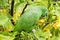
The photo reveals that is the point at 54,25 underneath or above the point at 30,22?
underneath

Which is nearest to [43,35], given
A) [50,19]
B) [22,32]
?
[50,19]

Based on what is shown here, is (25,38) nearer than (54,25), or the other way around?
(25,38)

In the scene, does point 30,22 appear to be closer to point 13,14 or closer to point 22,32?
point 22,32

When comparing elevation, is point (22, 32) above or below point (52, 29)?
above

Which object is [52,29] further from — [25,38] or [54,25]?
[25,38]

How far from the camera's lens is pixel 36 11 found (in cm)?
75

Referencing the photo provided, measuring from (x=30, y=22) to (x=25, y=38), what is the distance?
0.21ft

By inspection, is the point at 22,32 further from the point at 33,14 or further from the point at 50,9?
the point at 50,9

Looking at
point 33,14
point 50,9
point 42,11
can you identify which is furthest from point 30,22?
point 50,9

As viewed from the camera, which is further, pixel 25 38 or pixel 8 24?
pixel 8 24

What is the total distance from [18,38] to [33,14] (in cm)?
11

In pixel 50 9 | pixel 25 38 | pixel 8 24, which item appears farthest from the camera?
pixel 50 9

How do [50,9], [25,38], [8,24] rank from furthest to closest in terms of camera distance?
1. [50,9]
2. [8,24]
3. [25,38]

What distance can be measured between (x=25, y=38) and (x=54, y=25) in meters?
0.38
